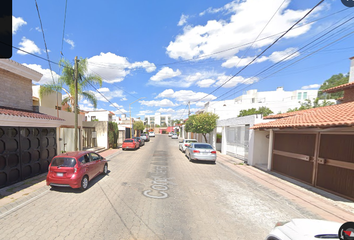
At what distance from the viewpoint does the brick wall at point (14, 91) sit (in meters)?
7.19

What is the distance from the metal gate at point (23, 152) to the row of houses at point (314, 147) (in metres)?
12.2

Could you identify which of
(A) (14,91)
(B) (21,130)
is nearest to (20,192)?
(B) (21,130)

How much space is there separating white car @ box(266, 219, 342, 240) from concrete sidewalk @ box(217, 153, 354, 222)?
3242 millimetres

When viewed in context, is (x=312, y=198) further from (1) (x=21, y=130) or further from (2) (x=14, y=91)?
(2) (x=14, y=91)

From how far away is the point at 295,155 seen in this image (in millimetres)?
7781

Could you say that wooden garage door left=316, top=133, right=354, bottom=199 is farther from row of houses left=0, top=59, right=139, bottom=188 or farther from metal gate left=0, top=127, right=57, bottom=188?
metal gate left=0, top=127, right=57, bottom=188

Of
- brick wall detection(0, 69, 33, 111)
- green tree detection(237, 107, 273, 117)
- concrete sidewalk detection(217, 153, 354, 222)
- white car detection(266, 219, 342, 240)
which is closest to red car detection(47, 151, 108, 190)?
brick wall detection(0, 69, 33, 111)

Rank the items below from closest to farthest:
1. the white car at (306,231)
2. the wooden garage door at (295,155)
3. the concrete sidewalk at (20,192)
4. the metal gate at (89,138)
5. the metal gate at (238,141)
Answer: the white car at (306,231), the concrete sidewalk at (20,192), the wooden garage door at (295,155), the metal gate at (238,141), the metal gate at (89,138)

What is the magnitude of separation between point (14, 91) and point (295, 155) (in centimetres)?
1488

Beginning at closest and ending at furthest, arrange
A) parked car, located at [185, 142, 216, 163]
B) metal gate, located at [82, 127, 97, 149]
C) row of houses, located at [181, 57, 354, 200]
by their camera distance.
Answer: row of houses, located at [181, 57, 354, 200] → parked car, located at [185, 142, 216, 163] → metal gate, located at [82, 127, 97, 149]

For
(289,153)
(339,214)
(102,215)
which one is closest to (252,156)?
(289,153)

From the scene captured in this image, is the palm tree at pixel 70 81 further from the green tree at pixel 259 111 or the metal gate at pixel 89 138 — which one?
the green tree at pixel 259 111

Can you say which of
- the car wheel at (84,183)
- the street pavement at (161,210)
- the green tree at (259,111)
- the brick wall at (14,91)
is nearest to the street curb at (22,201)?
the street pavement at (161,210)

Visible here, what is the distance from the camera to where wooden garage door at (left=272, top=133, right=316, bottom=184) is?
7.09 meters
